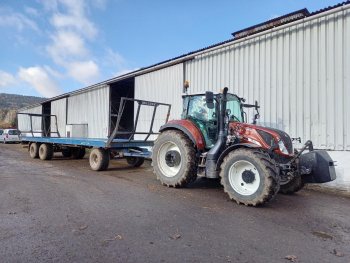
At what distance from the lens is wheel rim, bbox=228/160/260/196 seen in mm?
5836

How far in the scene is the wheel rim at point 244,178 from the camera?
5.84m

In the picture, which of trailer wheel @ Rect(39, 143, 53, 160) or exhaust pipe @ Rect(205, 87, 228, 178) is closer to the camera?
exhaust pipe @ Rect(205, 87, 228, 178)

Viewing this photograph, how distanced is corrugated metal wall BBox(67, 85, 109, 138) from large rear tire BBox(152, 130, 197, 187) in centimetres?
1104

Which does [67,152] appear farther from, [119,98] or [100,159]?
[119,98]

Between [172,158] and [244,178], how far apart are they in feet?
7.06

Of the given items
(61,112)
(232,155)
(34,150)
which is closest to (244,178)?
(232,155)

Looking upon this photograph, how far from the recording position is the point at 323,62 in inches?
332

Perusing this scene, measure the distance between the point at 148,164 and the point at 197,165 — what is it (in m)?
5.94

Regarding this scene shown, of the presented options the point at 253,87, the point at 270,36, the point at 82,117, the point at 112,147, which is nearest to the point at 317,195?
the point at 253,87

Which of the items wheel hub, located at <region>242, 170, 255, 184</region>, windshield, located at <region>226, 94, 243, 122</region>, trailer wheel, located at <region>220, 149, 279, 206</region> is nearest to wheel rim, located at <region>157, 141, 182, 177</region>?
windshield, located at <region>226, 94, 243, 122</region>

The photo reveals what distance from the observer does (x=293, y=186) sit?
Answer: 6844mm

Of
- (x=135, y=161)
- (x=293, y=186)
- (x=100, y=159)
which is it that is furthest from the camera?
(x=135, y=161)

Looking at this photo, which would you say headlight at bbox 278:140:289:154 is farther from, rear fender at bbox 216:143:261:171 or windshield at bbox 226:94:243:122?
windshield at bbox 226:94:243:122

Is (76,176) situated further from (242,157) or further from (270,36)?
(270,36)
